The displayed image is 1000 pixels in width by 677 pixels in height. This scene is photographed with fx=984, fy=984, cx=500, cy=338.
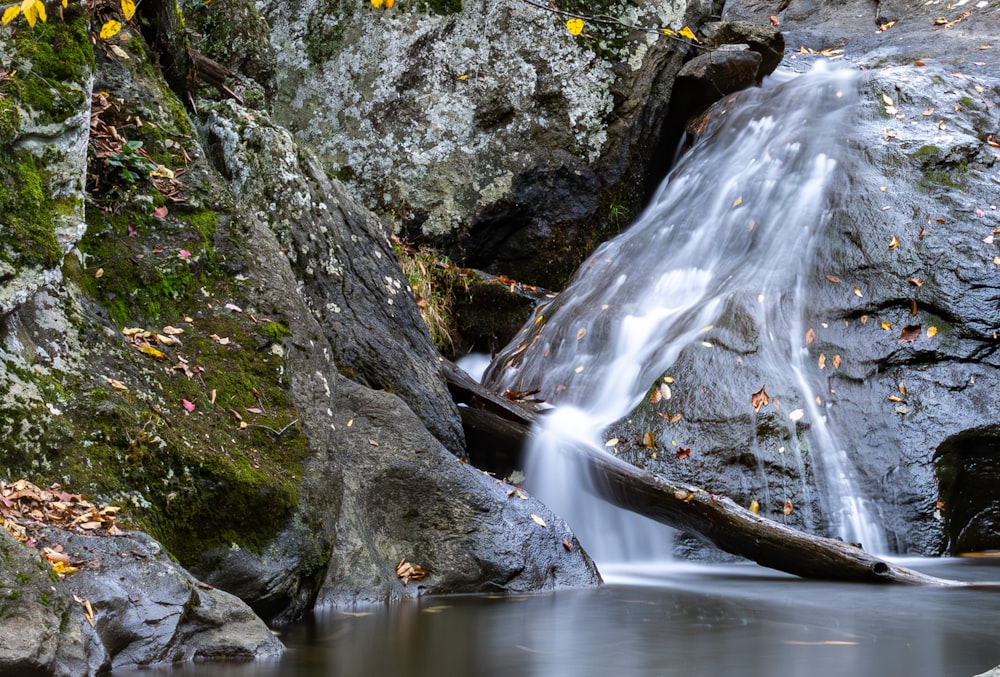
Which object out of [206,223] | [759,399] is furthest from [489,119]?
[206,223]

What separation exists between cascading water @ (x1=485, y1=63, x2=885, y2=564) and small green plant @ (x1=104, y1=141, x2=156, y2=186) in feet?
10.3

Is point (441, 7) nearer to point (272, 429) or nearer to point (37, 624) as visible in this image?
point (272, 429)

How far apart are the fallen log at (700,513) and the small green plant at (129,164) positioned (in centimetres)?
263

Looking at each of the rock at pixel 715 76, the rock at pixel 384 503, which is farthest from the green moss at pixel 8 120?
the rock at pixel 715 76

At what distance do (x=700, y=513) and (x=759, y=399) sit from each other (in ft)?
5.31

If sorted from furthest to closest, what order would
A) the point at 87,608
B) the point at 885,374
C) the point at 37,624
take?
the point at 885,374 → the point at 87,608 → the point at 37,624

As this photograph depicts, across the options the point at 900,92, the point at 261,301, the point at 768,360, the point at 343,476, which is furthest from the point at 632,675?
the point at 900,92

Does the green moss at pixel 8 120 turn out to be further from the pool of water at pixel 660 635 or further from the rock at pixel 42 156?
the pool of water at pixel 660 635

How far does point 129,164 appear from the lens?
5.07 meters

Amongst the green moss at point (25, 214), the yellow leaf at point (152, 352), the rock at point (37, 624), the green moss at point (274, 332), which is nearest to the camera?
the rock at point (37, 624)

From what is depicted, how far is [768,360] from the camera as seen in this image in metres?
7.35

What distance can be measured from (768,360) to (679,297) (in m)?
1.34

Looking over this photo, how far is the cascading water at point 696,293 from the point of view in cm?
671

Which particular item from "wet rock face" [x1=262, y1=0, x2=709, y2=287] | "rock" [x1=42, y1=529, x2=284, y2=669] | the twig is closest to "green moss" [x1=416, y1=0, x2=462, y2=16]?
"wet rock face" [x1=262, y1=0, x2=709, y2=287]
